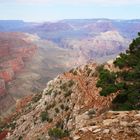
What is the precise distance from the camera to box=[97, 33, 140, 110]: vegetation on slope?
29.4 m

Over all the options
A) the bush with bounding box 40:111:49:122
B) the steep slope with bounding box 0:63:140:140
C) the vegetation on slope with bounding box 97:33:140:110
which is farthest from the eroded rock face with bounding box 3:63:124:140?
the vegetation on slope with bounding box 97:33:140:110

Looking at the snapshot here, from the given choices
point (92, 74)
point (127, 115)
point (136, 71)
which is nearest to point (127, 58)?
point (136, 71)

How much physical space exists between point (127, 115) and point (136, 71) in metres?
11.2

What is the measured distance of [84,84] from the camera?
159 feet

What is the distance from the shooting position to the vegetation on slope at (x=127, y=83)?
96.5ft

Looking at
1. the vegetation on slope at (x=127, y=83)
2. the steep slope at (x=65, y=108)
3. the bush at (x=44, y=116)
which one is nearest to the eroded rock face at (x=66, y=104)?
the steep slope at (x=65, y=108)

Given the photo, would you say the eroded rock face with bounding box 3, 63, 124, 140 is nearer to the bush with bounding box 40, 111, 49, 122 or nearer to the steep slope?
the steep slope

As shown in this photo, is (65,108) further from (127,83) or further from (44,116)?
(127,83)

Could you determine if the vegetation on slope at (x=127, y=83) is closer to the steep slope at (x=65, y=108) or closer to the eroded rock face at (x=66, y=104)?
the steep slope at (x=65, y=108)

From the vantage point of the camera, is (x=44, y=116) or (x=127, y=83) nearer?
(x=127, y=83)

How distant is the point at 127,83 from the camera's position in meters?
31.8

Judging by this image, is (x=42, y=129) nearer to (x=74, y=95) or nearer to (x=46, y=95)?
(x=74, y=95)

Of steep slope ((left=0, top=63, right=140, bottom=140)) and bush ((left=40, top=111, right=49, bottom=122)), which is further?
bush ((left=40, top=111, right=49, bottom=122))

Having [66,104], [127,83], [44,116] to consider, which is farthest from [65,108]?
[127,83]
